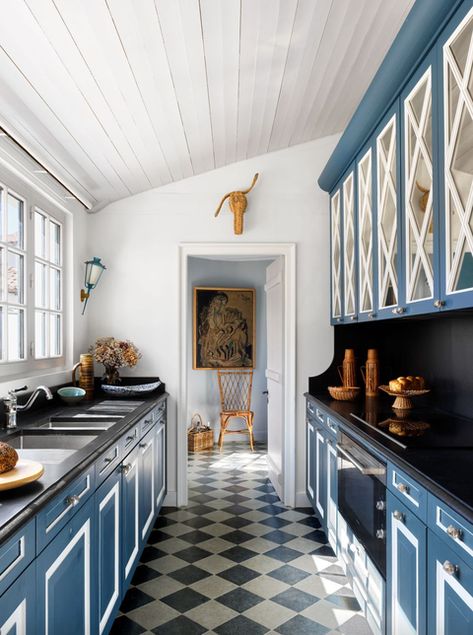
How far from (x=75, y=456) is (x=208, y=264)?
16.3 ft

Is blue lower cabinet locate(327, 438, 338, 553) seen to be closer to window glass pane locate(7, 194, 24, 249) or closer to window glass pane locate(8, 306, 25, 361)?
window glass pane locate(8, 306, 25, 361)

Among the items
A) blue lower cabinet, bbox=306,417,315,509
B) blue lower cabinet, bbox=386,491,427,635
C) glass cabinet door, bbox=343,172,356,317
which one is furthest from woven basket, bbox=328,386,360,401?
blue lower cabinet, bbox=386,491,427,635

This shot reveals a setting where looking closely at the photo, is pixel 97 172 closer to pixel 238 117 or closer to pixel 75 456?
pixel 238 117

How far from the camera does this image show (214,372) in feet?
22.0

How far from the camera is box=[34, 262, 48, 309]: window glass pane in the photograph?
3449 millimetres

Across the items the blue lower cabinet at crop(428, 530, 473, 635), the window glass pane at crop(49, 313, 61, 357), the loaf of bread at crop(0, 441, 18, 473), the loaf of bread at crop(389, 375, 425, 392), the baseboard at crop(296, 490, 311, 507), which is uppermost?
the window glass pane at crop(49, 313, 61, 357)

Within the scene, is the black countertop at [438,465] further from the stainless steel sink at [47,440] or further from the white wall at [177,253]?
the white wall at [177,253]

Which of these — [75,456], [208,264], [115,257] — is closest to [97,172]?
[115,257]

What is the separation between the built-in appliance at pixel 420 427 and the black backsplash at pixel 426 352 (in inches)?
5.3

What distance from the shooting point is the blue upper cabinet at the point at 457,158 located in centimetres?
175

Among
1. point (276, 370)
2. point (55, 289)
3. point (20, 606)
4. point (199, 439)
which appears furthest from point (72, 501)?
point (199, 439)

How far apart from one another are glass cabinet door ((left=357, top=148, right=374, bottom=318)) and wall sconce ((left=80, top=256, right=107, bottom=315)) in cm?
200

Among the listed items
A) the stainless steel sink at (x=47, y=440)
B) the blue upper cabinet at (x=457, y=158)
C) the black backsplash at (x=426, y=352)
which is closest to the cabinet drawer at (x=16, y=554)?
the stainless steel sink at (x=47, y=440)

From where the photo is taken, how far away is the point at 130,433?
2.74 meters
